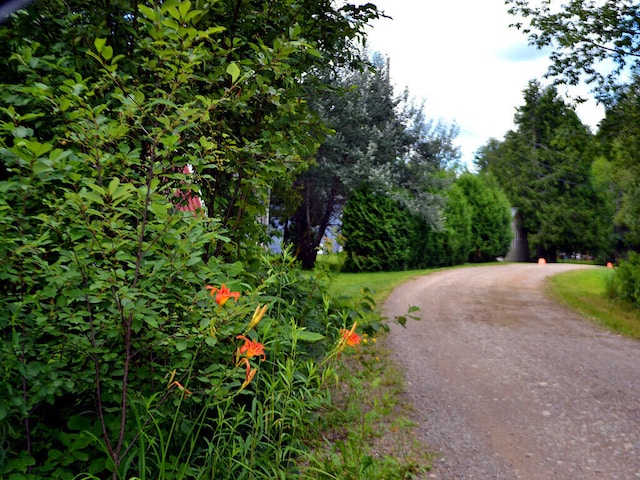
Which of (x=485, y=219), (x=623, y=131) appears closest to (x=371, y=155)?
(x=623, y=131)

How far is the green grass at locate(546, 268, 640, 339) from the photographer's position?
379 inches

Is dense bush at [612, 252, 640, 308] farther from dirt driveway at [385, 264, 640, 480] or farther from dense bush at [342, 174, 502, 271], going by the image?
dense bush at [342, 174, 502, 271]

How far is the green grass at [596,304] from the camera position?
9.62m

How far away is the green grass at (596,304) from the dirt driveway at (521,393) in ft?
1.42

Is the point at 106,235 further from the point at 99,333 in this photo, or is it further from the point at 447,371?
the point at 447,371

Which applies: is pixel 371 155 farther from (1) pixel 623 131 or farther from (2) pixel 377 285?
(1) pixel 623 131

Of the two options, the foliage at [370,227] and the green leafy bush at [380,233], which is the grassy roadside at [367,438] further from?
the foliage at [370,227]

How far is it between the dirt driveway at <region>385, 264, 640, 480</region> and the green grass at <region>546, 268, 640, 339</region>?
0.43 metres

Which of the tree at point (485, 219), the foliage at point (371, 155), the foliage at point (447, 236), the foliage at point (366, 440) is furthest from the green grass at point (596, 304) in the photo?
the tree at point (485, 219)

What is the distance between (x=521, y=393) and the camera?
5430 millimetres

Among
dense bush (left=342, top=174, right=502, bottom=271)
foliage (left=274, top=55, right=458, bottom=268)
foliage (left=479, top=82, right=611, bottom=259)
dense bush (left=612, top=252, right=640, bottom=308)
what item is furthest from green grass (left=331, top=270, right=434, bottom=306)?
foliage (left=479, top=82, right=611, bottom=259)

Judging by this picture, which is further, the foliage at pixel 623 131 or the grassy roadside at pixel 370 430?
the foliage at pixel 623 131

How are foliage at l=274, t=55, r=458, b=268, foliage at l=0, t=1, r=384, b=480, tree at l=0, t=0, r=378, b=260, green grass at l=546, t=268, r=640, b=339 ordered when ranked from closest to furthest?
foliage at l=0, t=1, r=384, b=480
tree at l=0, t=0, r=378, b=260
green grass at l=546, t=268, r=640, b=339
foliage at l=274, t=55, r=458, b=268

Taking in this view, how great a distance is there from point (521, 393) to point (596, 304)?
7.66 meters
